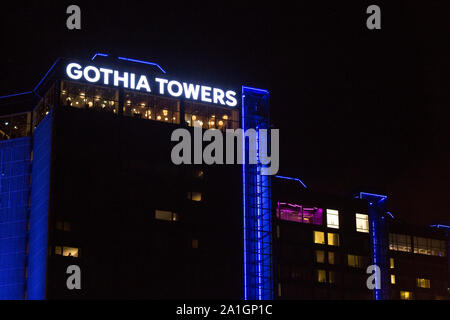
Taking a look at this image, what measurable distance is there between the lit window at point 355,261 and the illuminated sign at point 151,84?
121 feet

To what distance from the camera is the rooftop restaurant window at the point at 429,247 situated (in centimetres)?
13100

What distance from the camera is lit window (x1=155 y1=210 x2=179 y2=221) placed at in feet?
289

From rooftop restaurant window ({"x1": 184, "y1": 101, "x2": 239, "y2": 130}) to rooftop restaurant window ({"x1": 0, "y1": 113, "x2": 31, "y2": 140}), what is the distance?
2018 centimetres

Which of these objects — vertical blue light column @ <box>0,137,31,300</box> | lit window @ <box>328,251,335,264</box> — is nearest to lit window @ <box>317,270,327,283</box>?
lit window @ <box>328,251,335,264</box>

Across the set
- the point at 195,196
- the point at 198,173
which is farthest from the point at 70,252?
the point at 198,173

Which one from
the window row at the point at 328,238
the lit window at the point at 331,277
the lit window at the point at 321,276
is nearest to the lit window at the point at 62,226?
the lit window at the point at 321,276

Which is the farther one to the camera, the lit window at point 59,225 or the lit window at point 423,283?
the lit window at point 423,283

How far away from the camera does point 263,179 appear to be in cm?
9544

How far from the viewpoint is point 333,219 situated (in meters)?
120

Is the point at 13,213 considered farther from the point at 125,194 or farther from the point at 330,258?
the point at 330,258

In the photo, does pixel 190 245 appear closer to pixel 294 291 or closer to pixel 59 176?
pixel 59 176

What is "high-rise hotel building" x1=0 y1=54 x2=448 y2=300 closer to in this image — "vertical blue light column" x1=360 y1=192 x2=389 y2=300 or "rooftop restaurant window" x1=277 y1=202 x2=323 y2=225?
"rooftop restaurant window" x1=277 y1=202 x2=323 y2=225

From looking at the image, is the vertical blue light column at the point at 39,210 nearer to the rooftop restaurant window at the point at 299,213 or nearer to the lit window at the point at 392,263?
the rooftop restaurant window at the point at 299,213
